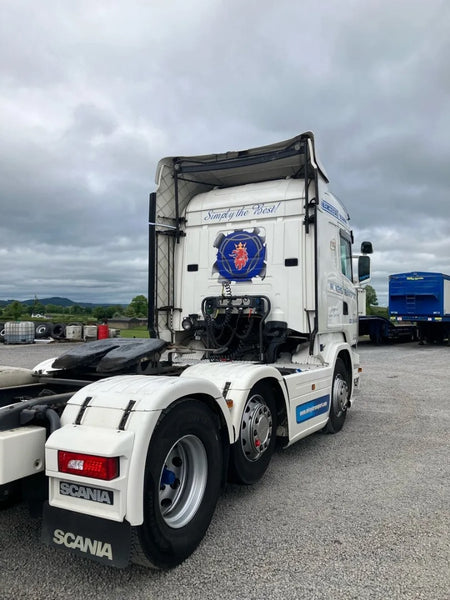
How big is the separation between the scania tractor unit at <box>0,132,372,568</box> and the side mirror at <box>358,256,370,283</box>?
36 mm

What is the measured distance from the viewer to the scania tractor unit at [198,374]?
8.80 feet

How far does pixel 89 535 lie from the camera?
2.66 metres

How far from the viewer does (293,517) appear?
146 inches

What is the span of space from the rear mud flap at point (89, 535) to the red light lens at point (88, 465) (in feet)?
0.87

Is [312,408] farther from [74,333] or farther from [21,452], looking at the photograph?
[74,333]

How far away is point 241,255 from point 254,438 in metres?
2.79

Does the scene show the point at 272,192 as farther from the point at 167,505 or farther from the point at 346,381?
the point at 167,505

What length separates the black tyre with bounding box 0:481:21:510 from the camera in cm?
286

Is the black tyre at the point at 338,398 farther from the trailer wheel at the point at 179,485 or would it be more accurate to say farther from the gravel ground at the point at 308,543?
the trailer wheel at the point at 179,485

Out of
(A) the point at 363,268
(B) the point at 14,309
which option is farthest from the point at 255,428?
(B) the point at 14,309

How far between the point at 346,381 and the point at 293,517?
10.7 feet

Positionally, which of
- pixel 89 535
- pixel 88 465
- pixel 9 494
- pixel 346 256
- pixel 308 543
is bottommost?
pixel 308 543

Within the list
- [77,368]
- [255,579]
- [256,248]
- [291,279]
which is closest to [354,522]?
[255,579]

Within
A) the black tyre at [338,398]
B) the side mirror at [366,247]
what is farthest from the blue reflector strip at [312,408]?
the side mirror at [366,247]
